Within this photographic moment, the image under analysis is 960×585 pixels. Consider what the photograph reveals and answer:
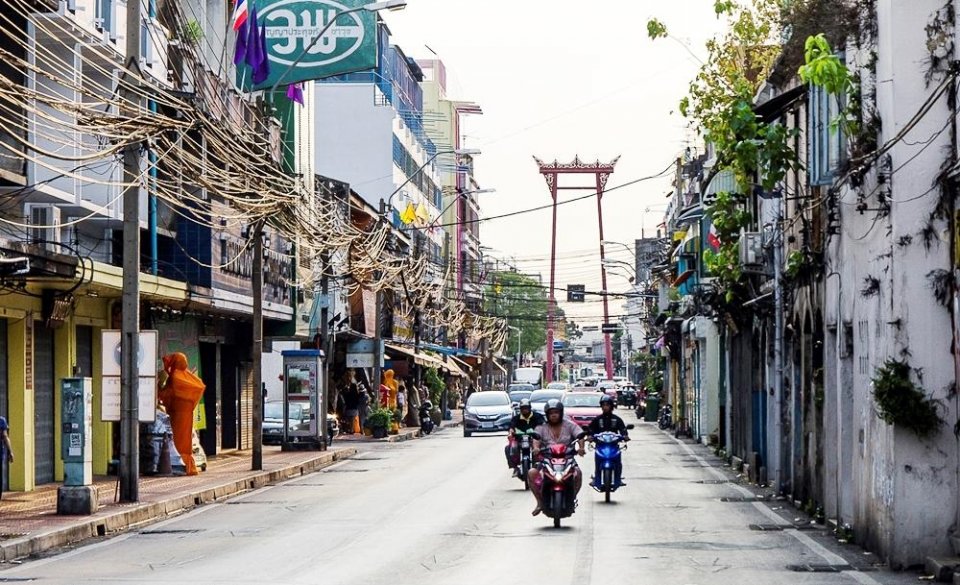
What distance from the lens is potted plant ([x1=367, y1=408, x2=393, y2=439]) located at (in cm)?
5534

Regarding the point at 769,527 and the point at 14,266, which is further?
the point at 14,266

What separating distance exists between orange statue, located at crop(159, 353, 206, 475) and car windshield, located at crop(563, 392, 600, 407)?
25386 mm

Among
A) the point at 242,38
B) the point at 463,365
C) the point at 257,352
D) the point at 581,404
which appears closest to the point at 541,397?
the point at 581,404

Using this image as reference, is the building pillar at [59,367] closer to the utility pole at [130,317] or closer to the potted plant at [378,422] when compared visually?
the utility pole at [130,317]

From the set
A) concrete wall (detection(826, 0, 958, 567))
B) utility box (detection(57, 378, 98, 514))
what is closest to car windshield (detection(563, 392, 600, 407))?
utility box (detection(57, 378, 98, 514))

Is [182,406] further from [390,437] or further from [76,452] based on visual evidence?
[390,437]

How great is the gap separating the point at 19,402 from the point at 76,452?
272 inches

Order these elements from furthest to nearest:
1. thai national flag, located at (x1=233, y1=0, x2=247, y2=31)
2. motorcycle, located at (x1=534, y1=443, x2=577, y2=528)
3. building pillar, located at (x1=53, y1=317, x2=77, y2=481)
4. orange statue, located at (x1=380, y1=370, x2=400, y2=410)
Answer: orange statue, located at (x1=380, y1=370, x2=400, y2=410) < thai national flag, located at (x1=233, y1=0, x2=247, y2=31) < building pillar, located at (x1=53, y1=317, x2=77, y2=481) < motorcycle, located at (x1=534, y1=443, x2=577, y2=528)

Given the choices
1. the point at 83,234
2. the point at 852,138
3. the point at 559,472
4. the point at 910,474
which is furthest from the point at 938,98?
the point at 83,234

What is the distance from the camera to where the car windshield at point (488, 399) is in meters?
61.6

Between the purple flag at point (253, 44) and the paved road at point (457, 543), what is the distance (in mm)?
12588

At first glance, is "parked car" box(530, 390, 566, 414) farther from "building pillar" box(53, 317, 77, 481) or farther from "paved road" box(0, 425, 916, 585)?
"paved road" box(0, 425, 916, 585)

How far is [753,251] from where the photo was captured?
3084 cm

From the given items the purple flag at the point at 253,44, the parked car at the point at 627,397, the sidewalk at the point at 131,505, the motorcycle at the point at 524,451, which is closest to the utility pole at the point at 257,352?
the sidewalk at the point at 131,505
